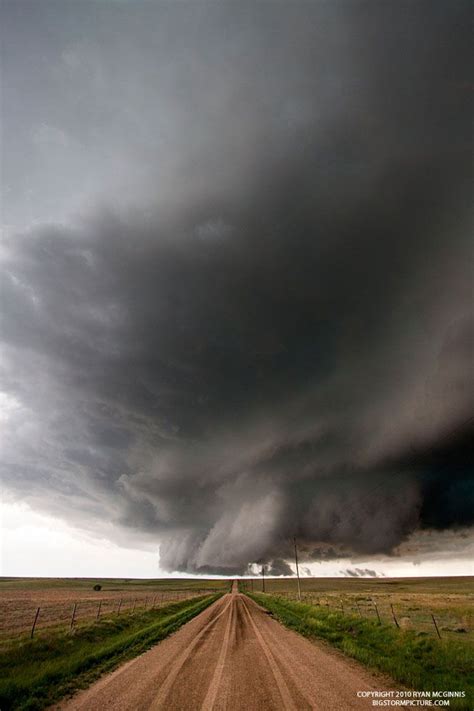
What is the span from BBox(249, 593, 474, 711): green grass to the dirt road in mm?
998

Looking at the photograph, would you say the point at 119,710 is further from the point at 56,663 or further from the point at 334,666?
the point at 334,666

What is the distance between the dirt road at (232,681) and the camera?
9477mm

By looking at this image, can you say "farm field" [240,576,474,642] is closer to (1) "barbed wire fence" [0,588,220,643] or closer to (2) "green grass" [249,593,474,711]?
(2) "green grass" [249,593,474,711]

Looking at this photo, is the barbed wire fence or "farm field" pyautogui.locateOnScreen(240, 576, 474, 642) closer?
the barbed wire fence

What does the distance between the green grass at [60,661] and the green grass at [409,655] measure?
395 inches

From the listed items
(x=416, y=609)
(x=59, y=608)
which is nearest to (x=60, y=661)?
(x=416, y=609)

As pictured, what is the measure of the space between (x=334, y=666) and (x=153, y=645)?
9.96m

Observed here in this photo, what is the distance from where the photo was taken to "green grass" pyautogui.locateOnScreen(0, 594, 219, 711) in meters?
10.4

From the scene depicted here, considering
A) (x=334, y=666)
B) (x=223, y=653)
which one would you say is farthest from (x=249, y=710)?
(x=223, y=653)

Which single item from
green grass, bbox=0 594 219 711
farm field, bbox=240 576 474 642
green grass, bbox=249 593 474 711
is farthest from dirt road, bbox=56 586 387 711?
farm field, bbox=240 576 474 642

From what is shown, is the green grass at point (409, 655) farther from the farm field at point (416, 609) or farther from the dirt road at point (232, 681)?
the farm field at point (416, 609)

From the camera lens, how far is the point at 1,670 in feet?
42.4

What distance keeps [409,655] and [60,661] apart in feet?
46.3

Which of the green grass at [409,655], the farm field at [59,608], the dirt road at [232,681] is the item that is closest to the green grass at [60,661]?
the dirt road at [232,681]
